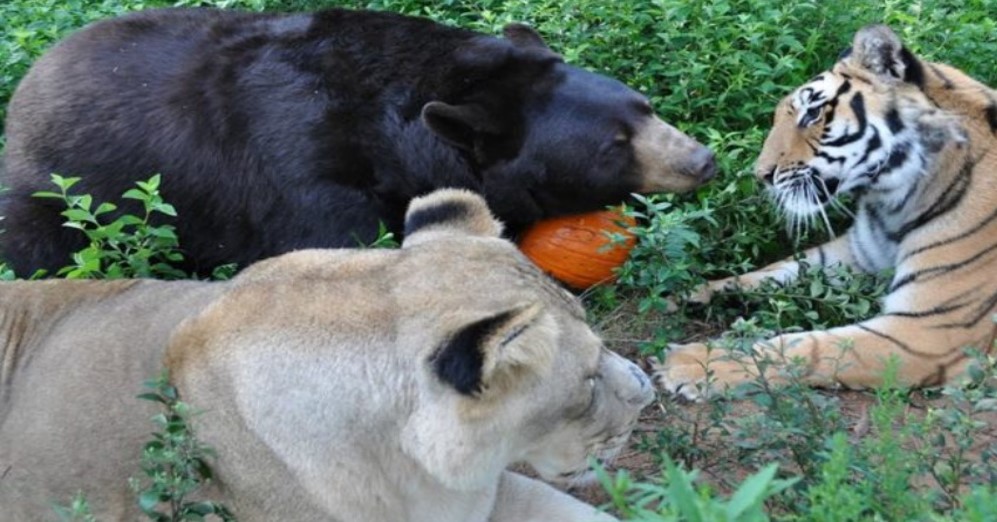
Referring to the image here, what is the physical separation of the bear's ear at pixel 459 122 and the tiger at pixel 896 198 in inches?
49.7

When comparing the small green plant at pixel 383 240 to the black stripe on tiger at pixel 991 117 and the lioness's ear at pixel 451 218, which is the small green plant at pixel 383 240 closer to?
the lioness's ear at pixel 451 218

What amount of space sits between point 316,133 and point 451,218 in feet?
7.27

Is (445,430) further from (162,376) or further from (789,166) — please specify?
(789,166)

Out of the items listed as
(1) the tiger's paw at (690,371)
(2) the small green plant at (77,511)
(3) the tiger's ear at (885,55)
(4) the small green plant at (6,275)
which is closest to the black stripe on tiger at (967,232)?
(3) the tiger's ear at (885,55)

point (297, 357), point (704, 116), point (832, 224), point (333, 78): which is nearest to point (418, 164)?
point (333, 78)

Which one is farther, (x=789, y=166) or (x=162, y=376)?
(x=789, y=166)

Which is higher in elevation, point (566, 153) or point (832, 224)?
point (566, 153)

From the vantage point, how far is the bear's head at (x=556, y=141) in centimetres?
675

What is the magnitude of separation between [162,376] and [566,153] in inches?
127

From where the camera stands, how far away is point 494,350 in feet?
12.1

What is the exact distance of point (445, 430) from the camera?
3.88m

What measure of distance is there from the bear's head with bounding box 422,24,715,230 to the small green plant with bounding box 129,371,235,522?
2.97 m

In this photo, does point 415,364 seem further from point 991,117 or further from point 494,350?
point 991,117

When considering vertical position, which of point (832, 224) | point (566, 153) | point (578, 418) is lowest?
point (832, 224)
